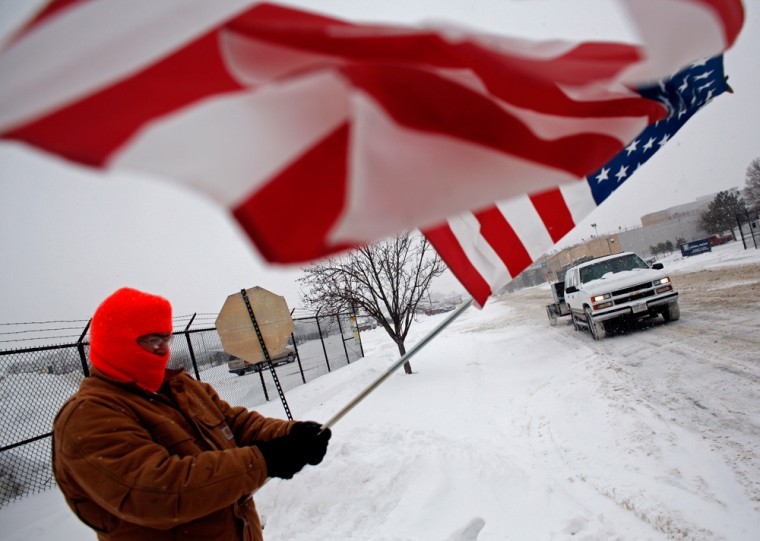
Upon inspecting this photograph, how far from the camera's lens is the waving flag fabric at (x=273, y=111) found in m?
0.74

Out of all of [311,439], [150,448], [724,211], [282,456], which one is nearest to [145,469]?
[150,448]

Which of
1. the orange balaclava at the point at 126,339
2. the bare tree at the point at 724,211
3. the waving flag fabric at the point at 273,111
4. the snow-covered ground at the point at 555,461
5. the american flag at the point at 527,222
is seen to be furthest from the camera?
the bare tree at the point at 724,211

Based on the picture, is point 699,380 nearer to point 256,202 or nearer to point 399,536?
point 399,536

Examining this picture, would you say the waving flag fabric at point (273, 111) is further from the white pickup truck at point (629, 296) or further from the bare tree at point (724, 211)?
the bare tree at point (724, 211)

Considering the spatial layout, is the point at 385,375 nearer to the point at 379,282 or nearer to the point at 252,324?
the point at 252,324

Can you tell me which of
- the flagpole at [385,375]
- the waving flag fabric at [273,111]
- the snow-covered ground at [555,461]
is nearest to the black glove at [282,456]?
the flagpole at [385,375]

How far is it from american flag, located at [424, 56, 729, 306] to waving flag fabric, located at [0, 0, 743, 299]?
1128 mm

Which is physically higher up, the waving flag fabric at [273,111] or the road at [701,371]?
the waving flag fabric at [273,111]

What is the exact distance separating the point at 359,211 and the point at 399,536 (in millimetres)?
3525

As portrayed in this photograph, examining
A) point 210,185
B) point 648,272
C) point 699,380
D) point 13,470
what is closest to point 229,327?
point 13,470

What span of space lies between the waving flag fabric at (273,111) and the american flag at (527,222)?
1128mm

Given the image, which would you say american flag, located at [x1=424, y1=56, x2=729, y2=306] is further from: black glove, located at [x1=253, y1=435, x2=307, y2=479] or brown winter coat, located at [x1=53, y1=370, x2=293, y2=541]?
brown winter coat, located at [x1=53, y1=370, x2=293, y2=541]

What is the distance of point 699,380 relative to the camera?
5.43 m

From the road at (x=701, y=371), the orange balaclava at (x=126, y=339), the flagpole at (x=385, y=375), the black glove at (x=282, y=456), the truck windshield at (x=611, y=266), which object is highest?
the orange balaclava at (x=126, y=339)
